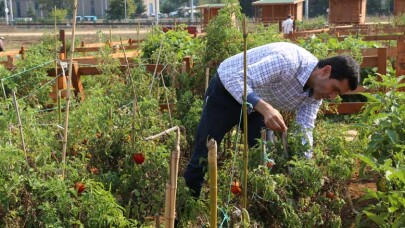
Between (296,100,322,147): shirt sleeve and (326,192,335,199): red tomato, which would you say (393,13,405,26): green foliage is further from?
(326,192,335,199): red tomato

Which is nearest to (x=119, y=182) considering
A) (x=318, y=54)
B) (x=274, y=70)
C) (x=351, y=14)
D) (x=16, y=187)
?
(x=16, y=187)

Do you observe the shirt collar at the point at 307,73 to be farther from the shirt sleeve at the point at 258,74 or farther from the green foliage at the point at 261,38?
the green foliage at the point at 261,38

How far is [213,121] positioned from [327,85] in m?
0.76

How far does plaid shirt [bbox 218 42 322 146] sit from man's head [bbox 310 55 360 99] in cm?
9

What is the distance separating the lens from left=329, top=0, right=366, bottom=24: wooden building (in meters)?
29.6

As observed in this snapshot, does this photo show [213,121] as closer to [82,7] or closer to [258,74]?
[258,74]

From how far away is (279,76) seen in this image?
363 cm

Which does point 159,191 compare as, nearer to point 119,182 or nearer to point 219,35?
point 119,182

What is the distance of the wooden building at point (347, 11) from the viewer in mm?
29609

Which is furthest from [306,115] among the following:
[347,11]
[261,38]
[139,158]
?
[347,11]

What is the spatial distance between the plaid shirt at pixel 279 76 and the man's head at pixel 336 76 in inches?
3.4

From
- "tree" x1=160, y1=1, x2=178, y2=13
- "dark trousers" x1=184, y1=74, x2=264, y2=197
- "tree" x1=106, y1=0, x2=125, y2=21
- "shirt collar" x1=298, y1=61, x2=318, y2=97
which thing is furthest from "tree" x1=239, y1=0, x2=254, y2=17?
"shirt collar" x1=298, y1=61, x2=318, y2=97

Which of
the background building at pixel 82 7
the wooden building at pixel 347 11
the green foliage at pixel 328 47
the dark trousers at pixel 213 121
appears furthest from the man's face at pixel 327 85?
the background building at pixel 82 7

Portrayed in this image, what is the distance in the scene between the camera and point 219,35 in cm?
596
